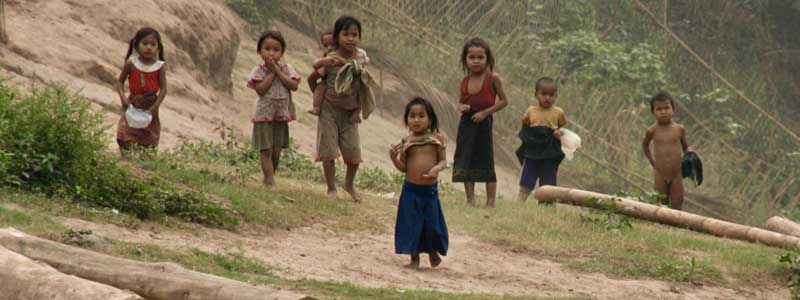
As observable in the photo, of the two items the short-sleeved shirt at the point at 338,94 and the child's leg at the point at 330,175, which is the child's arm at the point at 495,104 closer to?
the short-sleeved shirt at the point at 338,94

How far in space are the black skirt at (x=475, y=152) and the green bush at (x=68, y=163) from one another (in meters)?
3.04

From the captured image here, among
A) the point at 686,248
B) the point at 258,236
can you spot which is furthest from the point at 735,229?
the point at 258,236

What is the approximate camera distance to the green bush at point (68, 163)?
7984mm

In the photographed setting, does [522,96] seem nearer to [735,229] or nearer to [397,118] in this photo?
[397,118]

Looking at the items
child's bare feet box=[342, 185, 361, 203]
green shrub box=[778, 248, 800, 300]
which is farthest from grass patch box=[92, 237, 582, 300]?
child's bare feet box=[342, 185, 361, 203]

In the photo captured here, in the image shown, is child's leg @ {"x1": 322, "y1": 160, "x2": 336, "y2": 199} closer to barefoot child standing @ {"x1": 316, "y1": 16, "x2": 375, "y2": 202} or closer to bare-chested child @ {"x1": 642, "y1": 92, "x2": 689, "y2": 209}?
barefoot child standing @ {"x1": 316, "y1": 16, "x2": 375, "y2": 202}

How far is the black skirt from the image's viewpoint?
10883 mm

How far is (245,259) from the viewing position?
739 cm

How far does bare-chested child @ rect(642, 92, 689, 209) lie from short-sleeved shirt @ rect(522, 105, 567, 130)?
0.82m

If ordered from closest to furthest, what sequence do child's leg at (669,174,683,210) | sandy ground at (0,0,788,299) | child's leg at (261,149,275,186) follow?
sandy ground at (0,0,788,299)
child's leg at (261,149,275,186)
child's leg at (669,174,683,210)

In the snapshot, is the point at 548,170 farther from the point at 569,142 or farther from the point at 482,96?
the point at 482,96

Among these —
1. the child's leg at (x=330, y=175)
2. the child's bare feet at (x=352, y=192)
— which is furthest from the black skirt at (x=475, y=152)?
the child's leg at (x=330, y=175)

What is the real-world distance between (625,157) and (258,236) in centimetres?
829

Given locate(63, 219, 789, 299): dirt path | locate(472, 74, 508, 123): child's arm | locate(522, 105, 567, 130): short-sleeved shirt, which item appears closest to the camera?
locate(63, 219, 789, 299): dirt path
